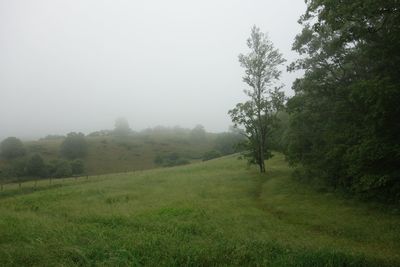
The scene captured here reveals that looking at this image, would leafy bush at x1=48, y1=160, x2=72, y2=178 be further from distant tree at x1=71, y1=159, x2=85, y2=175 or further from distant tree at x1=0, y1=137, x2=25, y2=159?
distant tree at x1=0, y1=137, x2=25, y2=159

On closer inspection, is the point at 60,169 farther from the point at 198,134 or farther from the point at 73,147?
the point at 198,134

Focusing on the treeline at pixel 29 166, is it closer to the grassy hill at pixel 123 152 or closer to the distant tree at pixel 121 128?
the grassy hill at pixel 123 152

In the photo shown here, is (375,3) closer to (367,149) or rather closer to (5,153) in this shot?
(367,149)

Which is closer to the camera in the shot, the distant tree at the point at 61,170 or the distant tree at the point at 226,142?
the distant tree at the point at 61,170

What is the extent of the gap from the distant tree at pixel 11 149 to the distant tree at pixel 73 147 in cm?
1245

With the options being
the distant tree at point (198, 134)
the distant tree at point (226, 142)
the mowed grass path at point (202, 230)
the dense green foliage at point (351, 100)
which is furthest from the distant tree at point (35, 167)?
the distant tree at point (198, 134)

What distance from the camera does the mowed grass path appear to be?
379 inches

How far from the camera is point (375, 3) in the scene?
12.7 m

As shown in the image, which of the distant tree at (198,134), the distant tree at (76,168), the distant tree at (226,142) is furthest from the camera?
the distant tree at (198,134)

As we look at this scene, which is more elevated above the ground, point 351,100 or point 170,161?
point 351,100

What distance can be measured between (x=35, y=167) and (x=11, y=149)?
29.2 meters

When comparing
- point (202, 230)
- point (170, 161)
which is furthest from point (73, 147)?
point (202, 230)

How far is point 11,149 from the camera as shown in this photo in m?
93.6

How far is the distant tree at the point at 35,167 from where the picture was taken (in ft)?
233
